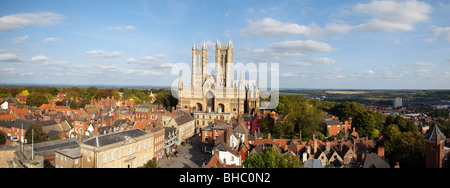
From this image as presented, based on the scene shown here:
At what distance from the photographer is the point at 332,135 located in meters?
44.3

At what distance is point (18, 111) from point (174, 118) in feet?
121

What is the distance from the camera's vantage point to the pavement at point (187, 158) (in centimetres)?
3002

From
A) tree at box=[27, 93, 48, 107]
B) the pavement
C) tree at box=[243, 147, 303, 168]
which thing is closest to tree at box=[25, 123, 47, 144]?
the pavement

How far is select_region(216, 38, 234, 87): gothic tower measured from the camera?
6500 centimetres

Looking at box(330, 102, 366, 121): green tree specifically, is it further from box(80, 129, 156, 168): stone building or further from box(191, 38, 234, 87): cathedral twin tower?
box(80, 129, 156, 168): stone building

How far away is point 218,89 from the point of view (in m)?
60.3

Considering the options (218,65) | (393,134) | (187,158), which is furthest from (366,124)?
(218,65)

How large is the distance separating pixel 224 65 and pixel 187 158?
3825 cm

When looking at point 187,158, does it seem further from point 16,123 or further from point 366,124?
point 366,124

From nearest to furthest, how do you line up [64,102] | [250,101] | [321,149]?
[321,149]
[250,101]
[64,102]

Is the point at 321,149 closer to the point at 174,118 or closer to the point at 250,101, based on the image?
the point at 174,118
